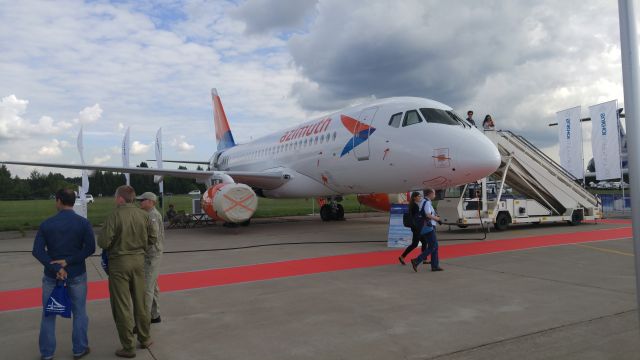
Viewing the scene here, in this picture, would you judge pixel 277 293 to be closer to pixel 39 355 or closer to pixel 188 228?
pixel 39 355

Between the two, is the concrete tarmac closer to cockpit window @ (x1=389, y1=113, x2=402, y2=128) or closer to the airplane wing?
cockpit window @ (x1=389, y1=113, x2=402, y2=128)

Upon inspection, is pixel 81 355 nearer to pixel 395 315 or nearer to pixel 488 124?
pixel 395 315

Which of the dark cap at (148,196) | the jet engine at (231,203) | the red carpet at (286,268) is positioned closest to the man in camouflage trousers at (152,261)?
the dark cap at (148,196)

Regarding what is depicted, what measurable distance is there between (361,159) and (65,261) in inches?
333

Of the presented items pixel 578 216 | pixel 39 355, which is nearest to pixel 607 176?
pixel 578 216

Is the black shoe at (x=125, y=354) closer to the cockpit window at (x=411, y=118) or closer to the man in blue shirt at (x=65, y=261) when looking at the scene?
the man in blue shirt at (x=65, y=261)

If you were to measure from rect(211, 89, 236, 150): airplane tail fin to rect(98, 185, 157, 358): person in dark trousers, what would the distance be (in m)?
21.3

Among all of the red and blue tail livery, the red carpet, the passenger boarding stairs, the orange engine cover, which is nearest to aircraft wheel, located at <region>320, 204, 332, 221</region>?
the orange engine cover

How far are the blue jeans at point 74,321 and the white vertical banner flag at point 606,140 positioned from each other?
22.6 m

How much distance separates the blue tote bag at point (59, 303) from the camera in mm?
3777

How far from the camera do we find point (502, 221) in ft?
43.9

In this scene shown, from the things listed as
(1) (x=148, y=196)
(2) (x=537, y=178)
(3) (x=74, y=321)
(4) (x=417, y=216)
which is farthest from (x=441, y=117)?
(3) (x=74, y=321)

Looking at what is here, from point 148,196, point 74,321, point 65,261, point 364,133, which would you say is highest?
point 364,133

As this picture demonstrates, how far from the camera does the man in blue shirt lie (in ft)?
12.5
